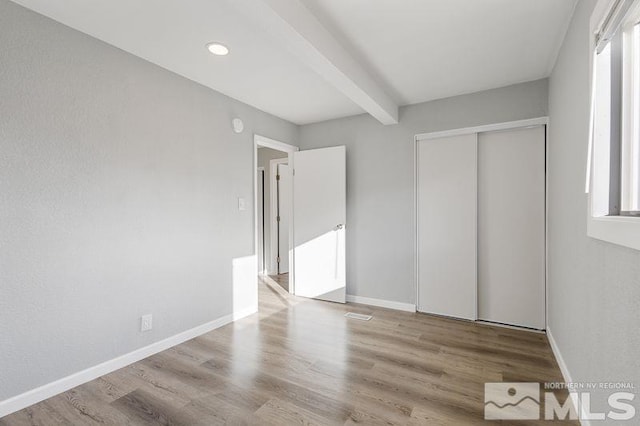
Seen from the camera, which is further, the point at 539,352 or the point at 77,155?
the point at 539,352

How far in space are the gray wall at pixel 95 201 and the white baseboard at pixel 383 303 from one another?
166 cm

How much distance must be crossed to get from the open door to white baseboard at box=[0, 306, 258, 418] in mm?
1399

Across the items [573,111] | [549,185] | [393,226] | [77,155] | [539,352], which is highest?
[573,111]

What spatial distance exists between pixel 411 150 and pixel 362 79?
123 centimetres

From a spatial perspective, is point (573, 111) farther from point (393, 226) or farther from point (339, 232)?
point (339, 232)

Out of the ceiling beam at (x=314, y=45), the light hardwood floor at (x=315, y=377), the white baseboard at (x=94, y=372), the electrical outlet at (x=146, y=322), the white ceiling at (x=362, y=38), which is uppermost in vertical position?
the white ceiling at (x=362, y=38)

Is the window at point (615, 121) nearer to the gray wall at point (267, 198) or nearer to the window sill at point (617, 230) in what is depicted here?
the window sill at point (617, 230)

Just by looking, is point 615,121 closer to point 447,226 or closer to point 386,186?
point 447,226

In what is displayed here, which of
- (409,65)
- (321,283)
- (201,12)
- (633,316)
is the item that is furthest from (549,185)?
(201,12)

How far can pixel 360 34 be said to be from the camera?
7.30 feet

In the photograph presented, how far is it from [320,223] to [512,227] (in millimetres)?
2199

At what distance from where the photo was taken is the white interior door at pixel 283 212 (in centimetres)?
579

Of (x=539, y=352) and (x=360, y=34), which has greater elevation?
(x=360, y=34)

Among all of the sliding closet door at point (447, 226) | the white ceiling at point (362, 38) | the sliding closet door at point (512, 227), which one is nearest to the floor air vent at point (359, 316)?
the sliding closet door at point (447, 226)
